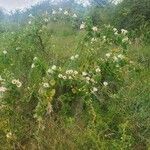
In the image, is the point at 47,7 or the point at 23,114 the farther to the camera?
the point at 47,7

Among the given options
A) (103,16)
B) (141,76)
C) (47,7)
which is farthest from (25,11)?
(141,76)

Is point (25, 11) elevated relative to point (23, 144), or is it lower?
lower

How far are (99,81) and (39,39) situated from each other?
2043mm

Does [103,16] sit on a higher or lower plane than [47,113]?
lower

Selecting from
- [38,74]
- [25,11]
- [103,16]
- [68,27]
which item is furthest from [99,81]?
[25,11]

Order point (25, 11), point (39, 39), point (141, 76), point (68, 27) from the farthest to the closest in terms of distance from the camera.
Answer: point (25, 11), point (68, 27), point (39, 39), point (141, 76)

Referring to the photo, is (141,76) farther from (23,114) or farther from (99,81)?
(23,114)

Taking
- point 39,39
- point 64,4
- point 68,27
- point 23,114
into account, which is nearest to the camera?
point 23,114

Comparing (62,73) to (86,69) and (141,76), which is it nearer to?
(86,69)

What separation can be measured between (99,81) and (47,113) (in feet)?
2.96

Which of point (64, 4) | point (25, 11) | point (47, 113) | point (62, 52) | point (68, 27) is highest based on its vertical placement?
point (47, 113)

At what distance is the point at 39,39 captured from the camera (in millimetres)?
7820

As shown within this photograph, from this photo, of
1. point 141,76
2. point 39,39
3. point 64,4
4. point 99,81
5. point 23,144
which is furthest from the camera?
point 64,4

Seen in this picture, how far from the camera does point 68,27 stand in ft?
37.4
